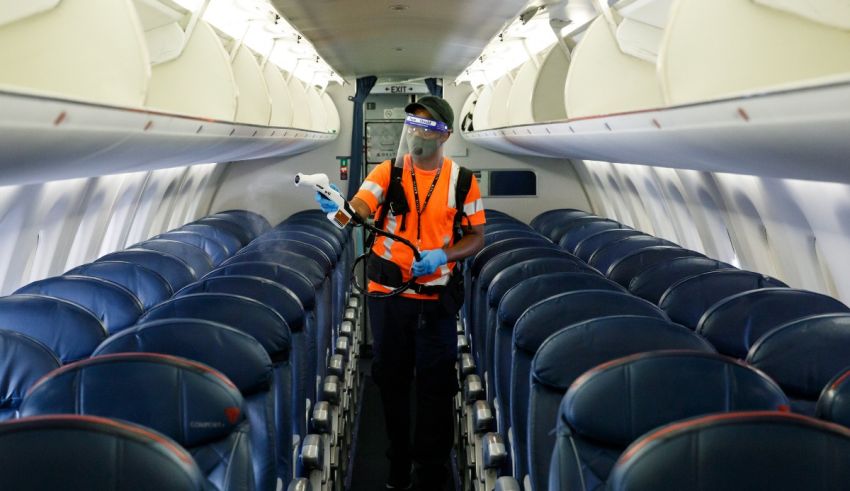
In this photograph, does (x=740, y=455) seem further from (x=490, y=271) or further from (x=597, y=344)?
(x=490, y=271)

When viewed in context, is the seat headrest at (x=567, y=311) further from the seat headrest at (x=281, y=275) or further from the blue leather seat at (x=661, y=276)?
the seat headrest at (x=281, y=275)

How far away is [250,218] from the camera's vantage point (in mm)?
11055

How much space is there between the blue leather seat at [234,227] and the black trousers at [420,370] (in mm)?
4295

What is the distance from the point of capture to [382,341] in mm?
5609

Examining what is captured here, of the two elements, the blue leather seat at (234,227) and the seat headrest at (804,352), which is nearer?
the seat headrest at (804,352)

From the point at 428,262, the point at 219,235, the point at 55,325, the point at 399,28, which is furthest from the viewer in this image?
the point at 219,235

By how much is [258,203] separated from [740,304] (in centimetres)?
822

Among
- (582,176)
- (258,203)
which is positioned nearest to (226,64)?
(258,203)

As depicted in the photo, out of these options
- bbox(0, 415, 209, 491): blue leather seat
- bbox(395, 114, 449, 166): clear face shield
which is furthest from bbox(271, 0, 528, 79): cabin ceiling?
bbox(0, 415, 209, 491): blue leather seat

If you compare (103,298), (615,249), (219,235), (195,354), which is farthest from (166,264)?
(615,249)

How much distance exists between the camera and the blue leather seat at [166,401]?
9.95ft

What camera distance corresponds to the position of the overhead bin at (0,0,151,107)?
3.36m

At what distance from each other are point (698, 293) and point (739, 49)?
5.57ft

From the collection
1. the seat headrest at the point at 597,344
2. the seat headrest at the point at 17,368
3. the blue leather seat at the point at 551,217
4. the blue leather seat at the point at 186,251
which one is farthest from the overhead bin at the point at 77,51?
the blue leather seat at the point at 551,217
